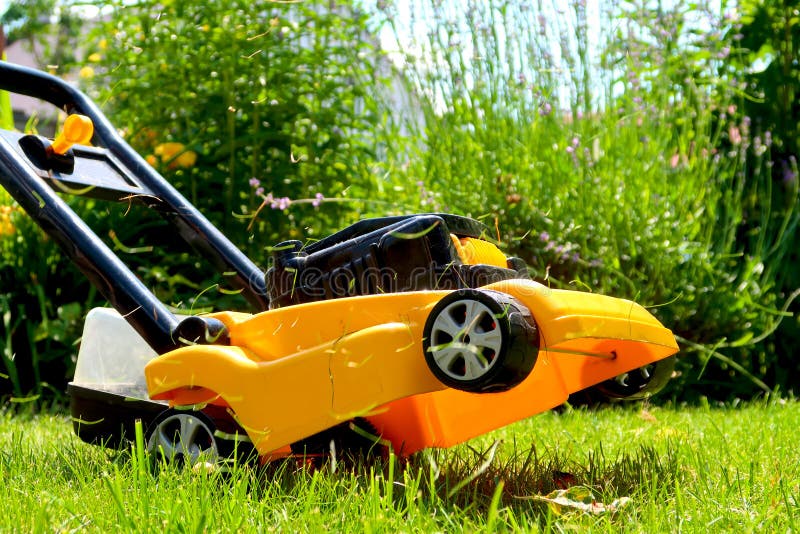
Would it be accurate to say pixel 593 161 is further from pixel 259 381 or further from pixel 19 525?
pixel 19 525

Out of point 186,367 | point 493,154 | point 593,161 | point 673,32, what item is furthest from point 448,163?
point 186,367

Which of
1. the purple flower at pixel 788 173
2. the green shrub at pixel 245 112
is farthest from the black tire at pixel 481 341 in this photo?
the purple flower at pixel 788 173

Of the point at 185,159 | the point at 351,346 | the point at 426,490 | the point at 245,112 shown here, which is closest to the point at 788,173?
the point at 245,112

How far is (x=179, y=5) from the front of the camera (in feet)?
10.7

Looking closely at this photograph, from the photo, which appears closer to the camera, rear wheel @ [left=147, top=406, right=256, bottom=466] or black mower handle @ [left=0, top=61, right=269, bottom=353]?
rear wheel @ [left=147, top=406, right=256, bottom=466]

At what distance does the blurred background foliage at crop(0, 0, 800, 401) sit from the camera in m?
2.95

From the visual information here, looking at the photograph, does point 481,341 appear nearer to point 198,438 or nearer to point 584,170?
point 198,438

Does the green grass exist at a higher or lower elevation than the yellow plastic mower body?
lower

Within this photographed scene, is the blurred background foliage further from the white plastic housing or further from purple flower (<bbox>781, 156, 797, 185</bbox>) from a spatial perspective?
the white plastic housing

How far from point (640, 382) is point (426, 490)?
0.48m

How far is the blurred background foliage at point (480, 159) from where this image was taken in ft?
9.69

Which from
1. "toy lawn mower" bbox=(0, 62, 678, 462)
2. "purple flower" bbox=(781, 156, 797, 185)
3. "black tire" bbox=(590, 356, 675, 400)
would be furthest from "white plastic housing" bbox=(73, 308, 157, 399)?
"purple flower" bbox=(781, 156, 797, 185)

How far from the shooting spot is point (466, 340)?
139cm

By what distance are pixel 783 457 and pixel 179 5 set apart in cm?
247
